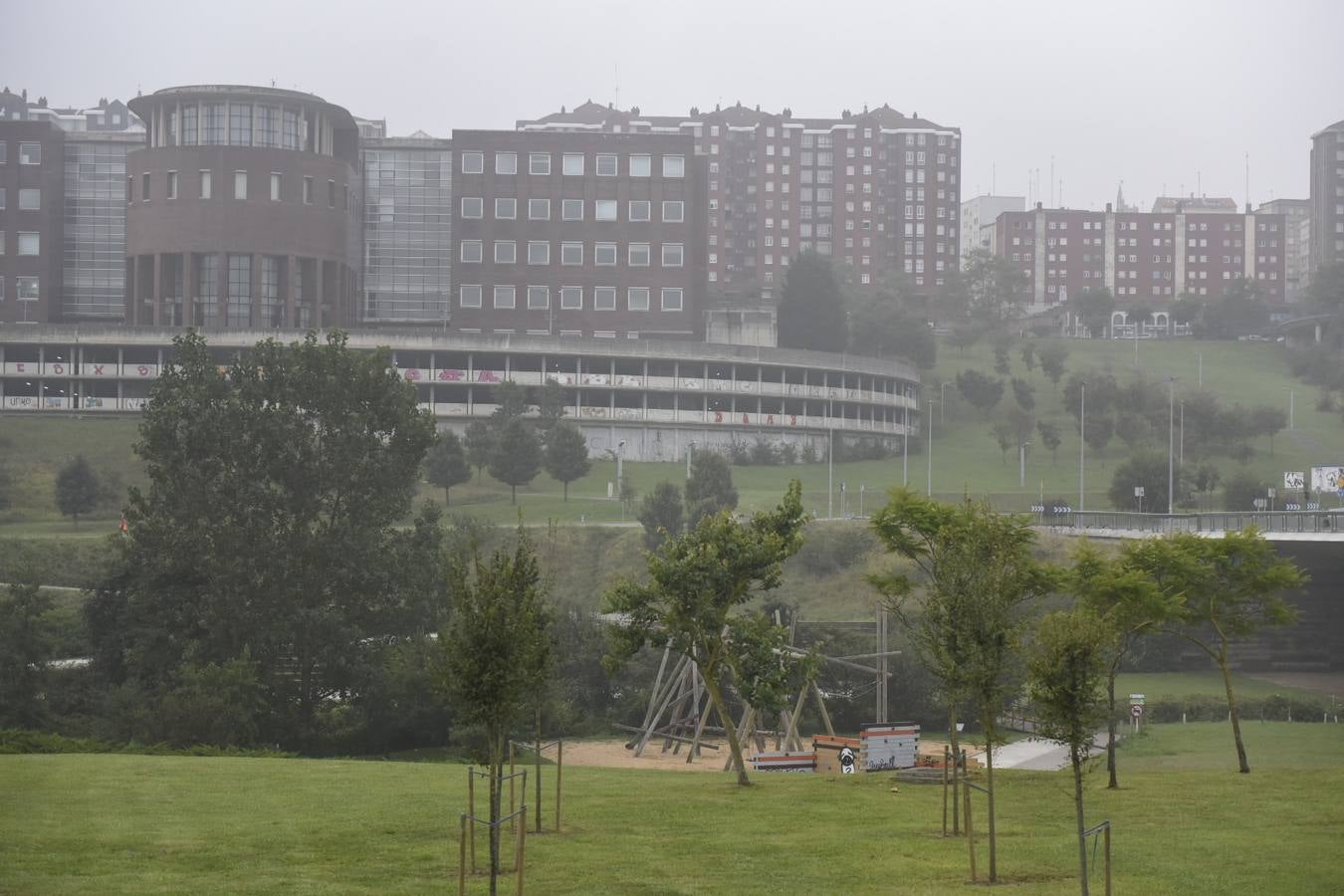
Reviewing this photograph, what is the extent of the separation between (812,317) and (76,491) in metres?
86.3

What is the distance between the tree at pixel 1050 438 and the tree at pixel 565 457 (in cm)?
4468

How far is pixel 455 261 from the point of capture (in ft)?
490

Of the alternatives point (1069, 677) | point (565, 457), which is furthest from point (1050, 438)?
point (1069, 677)

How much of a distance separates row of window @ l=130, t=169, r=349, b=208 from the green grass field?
10320 cm

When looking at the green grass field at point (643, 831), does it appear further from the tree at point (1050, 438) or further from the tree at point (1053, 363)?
the tree at point (1053, 363)

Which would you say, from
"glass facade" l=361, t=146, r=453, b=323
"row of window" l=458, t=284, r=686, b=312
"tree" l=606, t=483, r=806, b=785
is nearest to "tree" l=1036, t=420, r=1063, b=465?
"row of window" l=458, t=284, r=686, b=312

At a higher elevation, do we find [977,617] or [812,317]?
[812,317]

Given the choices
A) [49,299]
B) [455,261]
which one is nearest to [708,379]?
[455,261]

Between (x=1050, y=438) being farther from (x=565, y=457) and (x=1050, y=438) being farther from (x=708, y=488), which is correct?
(x=708, y=488)

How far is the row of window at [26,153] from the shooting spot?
150250mm

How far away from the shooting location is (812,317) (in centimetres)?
16475

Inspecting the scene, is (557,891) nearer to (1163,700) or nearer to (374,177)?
(1163,700)

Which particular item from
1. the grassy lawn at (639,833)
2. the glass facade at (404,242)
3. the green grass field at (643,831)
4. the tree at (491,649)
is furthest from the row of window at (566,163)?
the tree at (491,649)

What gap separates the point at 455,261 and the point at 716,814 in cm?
12268
